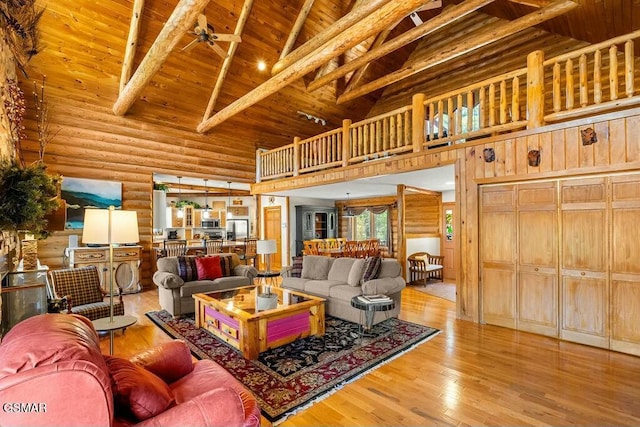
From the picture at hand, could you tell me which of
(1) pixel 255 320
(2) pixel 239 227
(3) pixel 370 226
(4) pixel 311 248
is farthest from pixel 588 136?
(2) pixel 239 227

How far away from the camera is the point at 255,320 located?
3160 mm

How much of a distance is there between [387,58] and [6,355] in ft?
31.0

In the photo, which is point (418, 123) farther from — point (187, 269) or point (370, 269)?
point (187, 269)

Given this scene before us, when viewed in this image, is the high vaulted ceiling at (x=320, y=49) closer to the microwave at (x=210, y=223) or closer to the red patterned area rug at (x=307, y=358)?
the red patterned area rug at (x=307, y=358)

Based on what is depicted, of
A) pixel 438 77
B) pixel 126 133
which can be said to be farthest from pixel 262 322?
pixel 438 77

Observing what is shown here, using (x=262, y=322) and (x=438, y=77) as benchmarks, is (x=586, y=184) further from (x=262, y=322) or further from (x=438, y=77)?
(x=438, y=77)

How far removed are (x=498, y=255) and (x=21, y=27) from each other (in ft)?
22.3

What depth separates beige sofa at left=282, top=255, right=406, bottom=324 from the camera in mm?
4172

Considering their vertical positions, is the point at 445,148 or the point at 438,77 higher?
the point at 438,77

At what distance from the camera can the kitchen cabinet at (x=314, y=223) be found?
9.45 metres

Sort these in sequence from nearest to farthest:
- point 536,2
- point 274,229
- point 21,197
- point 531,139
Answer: point 21,197 < point 531,139 < point 536,2 < point 274,229

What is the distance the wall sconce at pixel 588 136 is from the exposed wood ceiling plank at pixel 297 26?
5.61 m

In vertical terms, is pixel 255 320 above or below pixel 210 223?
below

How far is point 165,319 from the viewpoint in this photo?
4453 mm
